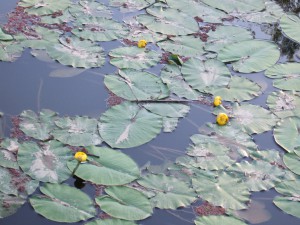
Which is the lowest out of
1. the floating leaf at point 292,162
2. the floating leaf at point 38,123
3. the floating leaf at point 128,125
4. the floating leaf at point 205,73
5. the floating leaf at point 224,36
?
the floating leaf at point 38,123

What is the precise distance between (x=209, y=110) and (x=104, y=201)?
0.91 meters

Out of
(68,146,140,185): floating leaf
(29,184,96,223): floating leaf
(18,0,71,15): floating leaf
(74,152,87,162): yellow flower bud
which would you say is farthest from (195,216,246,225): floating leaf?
(18,0,71,15): floating leaf

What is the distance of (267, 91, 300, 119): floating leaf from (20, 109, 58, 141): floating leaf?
1.18m

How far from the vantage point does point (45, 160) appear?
7.95 ft

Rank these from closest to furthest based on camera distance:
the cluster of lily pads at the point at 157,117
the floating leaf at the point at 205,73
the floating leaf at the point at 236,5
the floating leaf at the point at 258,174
A: the cluster of lily pads at the point at 157,117 → the floating leaf at the point at 258,174 → the floating leaf at the point at 205,73 → the floating leaf at the point at 236,5

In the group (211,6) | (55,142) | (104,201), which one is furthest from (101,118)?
(211,6)

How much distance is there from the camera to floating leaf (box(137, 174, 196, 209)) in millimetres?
2324

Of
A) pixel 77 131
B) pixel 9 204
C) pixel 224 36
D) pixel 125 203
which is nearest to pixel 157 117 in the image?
pixel 77 131

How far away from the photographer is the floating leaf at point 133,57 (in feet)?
10.4

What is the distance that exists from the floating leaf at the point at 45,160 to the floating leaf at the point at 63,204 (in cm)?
7

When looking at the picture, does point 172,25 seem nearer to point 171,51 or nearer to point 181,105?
point 171,51

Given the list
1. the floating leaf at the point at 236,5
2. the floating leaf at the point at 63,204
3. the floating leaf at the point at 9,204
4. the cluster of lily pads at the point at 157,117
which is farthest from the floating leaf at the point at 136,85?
the floating leaf at the point at 236,5

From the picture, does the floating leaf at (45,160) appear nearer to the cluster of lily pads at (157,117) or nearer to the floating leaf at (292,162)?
the cluster of lily pads at (157,117)

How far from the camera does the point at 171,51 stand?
A: 3346 millimetres
